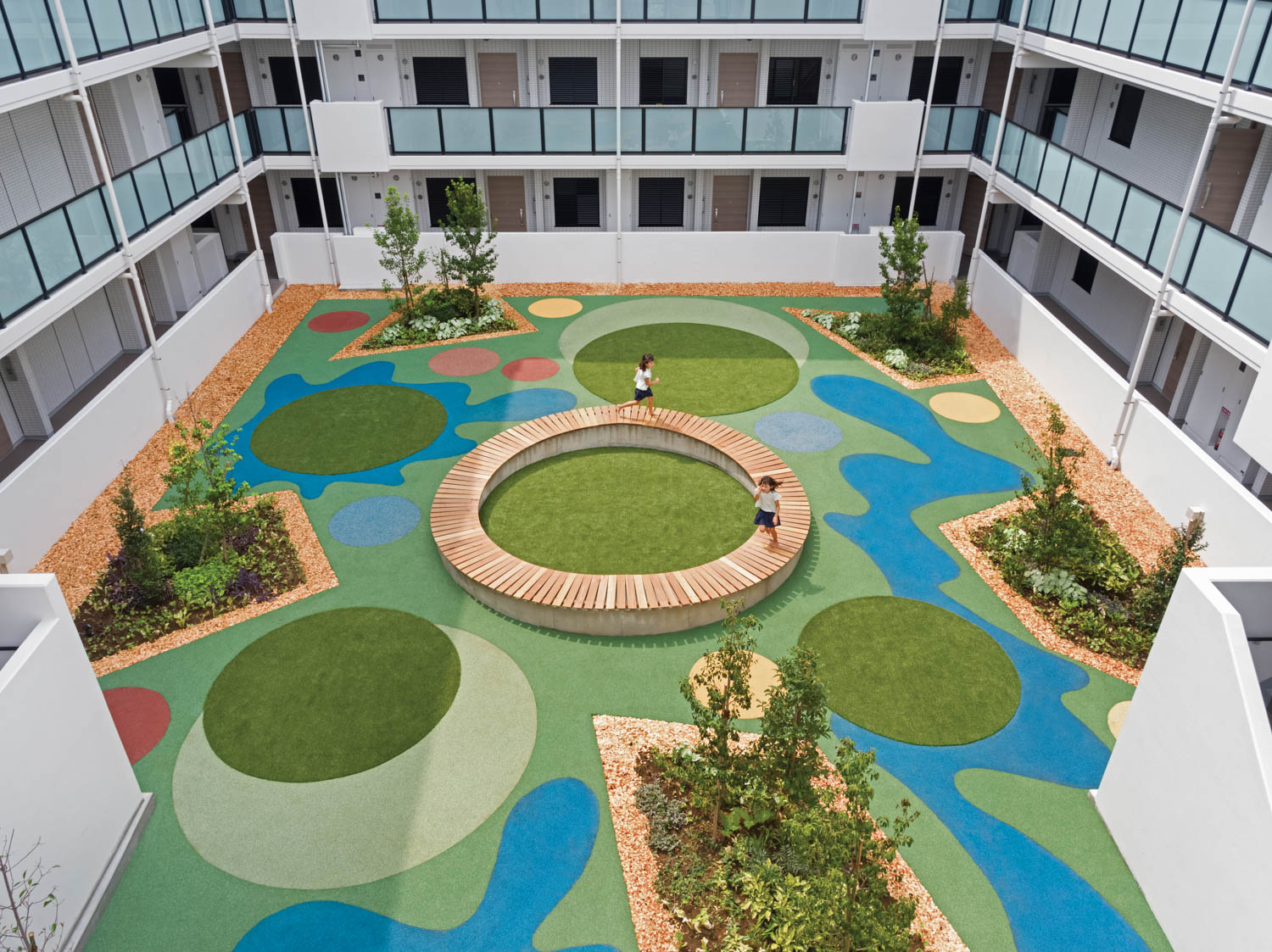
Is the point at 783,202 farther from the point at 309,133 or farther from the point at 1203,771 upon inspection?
the point at 1203,771

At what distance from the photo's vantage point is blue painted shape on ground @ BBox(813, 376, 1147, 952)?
8336mm

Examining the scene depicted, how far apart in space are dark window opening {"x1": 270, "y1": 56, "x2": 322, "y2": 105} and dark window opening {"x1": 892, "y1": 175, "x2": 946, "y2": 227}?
16.0 metres

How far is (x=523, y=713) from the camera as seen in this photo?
34.5 ft

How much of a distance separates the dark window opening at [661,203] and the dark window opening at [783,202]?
2.27m

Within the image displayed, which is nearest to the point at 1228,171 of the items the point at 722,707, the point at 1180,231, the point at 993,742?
the point at 1180,231

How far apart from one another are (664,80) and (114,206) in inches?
553

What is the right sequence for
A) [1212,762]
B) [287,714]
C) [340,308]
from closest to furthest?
[1212,762] → [287,714] → [340,308]

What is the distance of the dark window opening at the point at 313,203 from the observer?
80.2ft

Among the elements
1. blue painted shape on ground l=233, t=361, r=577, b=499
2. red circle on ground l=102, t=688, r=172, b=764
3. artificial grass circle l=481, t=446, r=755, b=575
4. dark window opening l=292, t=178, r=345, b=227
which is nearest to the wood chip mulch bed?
artificial grass circle l=481, t=446, r=755, b=575

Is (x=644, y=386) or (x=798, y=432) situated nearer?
(x=644, y=386)

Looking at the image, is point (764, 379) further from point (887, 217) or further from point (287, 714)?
point (287, 714)

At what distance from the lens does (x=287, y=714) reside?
10453 mm

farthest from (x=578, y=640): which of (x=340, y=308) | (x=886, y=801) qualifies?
(x=340, y=308)

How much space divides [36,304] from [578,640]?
31.3 ft
